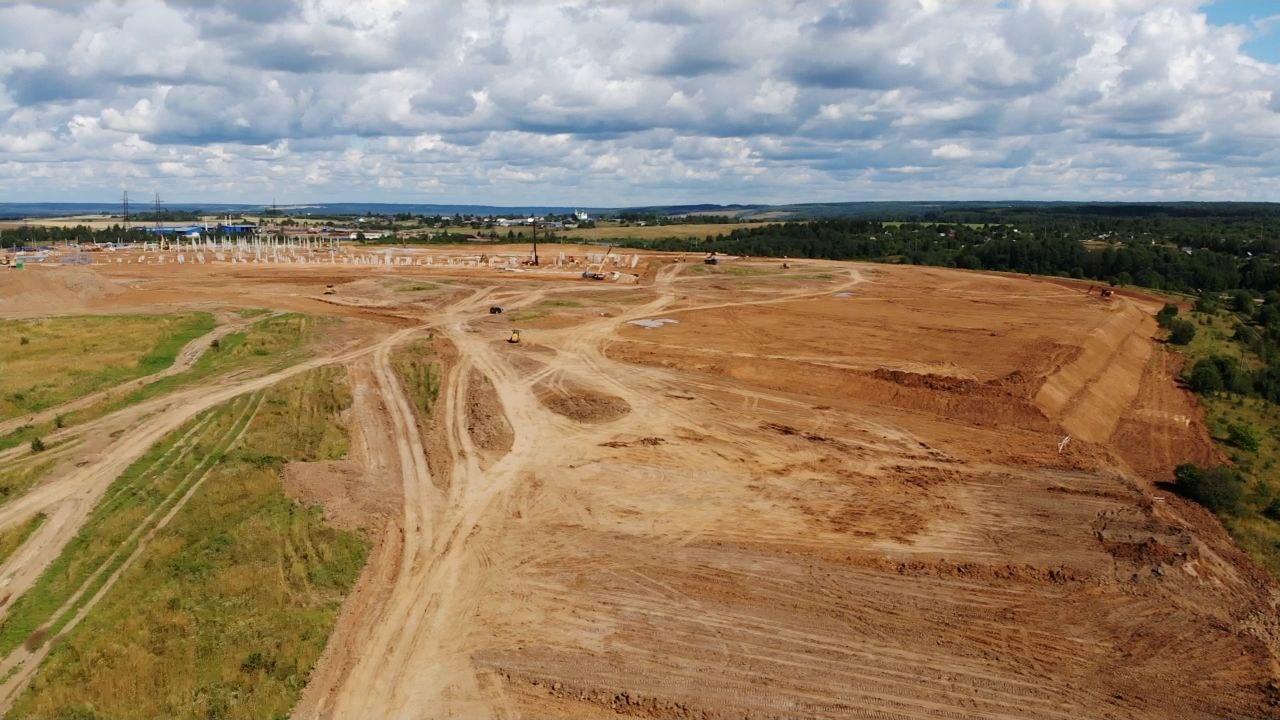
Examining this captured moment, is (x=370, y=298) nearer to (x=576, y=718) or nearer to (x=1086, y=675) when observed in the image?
(x=576, y=718)

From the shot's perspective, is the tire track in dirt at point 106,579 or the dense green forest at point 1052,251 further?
the dense green forest at point 1052,251

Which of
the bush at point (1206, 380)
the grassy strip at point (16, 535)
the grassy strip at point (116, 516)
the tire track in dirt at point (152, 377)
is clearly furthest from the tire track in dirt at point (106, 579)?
the bush at point (1206, 380)

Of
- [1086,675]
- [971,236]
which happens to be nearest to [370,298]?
[1086,675]

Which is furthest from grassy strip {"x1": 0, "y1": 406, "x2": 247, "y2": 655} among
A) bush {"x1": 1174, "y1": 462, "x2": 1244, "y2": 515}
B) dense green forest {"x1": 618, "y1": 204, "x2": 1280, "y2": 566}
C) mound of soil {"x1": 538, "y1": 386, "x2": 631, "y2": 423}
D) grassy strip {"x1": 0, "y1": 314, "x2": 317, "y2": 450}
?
bush {"x1": 1174, "y1": 462, "x2": 1244, "y2": 515}

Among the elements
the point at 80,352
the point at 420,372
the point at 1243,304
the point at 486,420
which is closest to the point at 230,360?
the point at 80,352

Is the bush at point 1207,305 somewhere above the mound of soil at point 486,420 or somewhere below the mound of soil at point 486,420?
above

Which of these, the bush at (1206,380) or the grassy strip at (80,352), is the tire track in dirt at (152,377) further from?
the bush at (1206,380)

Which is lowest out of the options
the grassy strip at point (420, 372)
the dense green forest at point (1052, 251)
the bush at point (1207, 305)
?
the grassy strip at point (420, 372)
